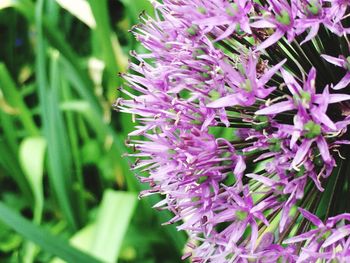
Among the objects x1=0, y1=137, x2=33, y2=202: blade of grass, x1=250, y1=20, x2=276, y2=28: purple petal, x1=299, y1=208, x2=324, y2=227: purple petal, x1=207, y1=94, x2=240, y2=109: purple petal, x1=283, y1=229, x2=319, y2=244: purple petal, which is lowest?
x1=0, y1=137, x2=33, y2=202: blade of grass

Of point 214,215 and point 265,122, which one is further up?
point 265,122

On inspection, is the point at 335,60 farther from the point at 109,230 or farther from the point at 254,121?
the point at 109,230

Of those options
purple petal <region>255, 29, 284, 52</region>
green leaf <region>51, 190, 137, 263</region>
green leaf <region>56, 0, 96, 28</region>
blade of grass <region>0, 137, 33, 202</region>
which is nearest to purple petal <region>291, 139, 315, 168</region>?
purple petal <region>255, 29, 284, 52</region>

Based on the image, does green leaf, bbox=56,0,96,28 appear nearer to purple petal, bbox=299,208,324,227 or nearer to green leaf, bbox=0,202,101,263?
green leaf, bbox=0,202,101,263

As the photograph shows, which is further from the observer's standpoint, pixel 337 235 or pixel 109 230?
pixel 109 230

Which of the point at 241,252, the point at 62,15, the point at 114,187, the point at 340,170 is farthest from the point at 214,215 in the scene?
the point at 62,15

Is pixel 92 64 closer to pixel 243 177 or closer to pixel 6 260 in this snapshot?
pixel 6 260

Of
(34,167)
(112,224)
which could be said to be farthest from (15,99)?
(112,224)

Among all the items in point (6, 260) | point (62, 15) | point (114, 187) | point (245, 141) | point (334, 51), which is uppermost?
point (334, 51)
